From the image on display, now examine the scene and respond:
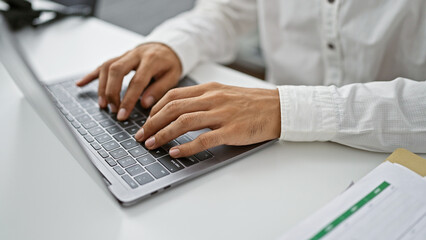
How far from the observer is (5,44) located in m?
0.47

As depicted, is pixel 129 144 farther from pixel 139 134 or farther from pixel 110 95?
pixel 110 95

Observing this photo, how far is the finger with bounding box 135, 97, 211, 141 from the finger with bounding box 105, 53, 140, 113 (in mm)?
124

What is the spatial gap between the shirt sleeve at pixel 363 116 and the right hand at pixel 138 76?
259 millimetres

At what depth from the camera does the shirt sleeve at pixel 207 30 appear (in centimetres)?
85

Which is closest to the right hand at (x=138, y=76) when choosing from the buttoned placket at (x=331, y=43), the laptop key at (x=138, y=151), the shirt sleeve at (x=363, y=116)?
the laptop key at (x=138, y=151)

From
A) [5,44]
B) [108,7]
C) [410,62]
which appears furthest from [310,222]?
[108,7]

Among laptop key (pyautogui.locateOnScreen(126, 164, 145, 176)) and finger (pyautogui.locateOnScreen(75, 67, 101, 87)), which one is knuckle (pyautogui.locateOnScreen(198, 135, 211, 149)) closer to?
laptop key (pyautogui.locateOnScreen(126, 164, 145, 176))

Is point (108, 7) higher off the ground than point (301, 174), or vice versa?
point (301, 174)

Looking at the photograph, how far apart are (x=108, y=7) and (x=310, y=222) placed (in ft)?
5.36

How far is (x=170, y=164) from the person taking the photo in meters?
0.54

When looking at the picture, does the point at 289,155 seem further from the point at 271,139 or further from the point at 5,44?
the point at 5,44

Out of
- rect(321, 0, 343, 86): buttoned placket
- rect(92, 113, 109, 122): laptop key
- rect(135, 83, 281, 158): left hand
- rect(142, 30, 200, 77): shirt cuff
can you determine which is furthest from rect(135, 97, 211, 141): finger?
rect(321, 0, 343, 86): buttoned placket

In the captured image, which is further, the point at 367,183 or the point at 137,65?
the point at 137,65

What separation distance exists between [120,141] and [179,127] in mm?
101
